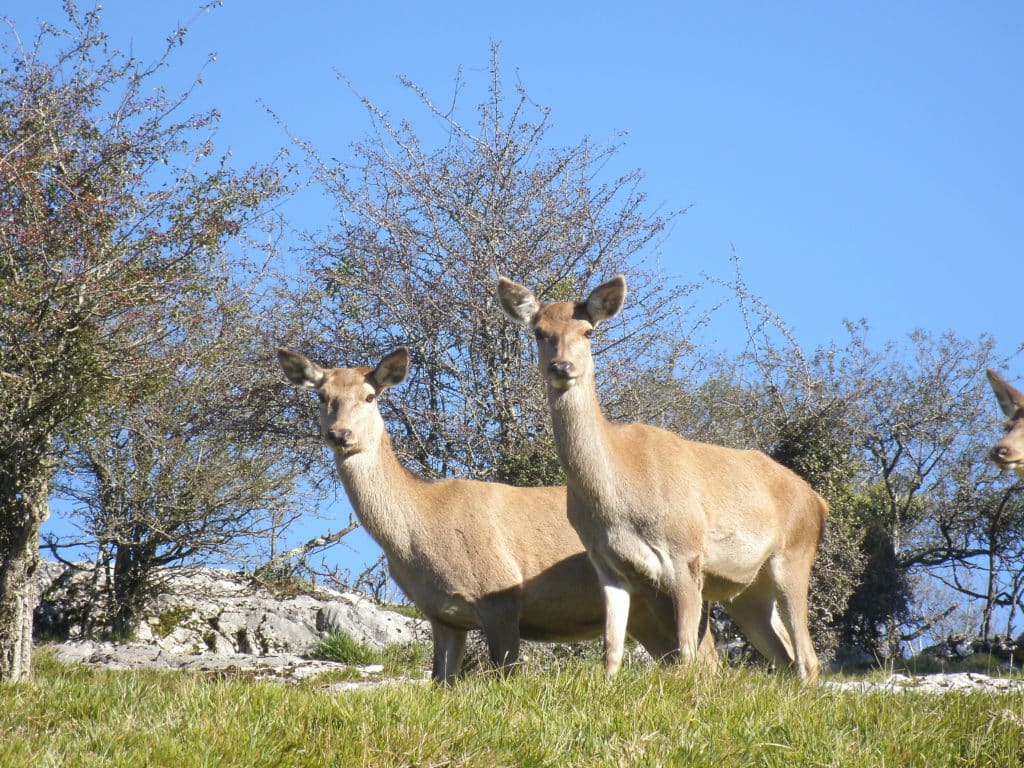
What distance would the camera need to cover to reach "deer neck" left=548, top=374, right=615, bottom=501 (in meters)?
8.77

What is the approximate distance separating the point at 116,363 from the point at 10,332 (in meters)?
1.08

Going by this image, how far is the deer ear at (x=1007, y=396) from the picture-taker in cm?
987

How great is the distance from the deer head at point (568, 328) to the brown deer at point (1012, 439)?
2934 millimetres

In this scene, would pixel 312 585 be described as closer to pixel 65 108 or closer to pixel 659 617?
pixel 65 108

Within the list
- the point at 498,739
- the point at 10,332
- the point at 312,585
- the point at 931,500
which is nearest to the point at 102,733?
the point at 498,739

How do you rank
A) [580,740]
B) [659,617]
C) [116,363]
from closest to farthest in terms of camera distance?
1. [580,740]
2. [659,617]
3. [116,363]

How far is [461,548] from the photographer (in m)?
9.60

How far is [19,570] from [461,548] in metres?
5.02

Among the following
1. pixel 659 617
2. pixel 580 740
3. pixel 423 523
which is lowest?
pixel 580 740

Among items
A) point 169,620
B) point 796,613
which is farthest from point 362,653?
point 796,613

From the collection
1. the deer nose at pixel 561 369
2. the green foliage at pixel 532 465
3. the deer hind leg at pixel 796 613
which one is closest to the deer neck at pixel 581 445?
the deer nose at pixel 561 369

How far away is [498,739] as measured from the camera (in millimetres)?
5812

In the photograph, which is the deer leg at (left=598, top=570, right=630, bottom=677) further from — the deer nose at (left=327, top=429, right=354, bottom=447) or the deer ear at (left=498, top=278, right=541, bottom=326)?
the deer nose at (left=327, top=429, right=354, bottom=447)

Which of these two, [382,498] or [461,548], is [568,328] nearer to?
[461,548]
